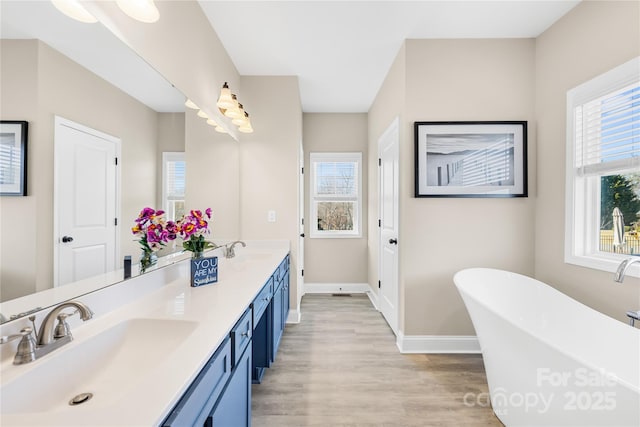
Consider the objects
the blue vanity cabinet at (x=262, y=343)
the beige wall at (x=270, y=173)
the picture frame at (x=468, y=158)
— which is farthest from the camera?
the beige wall at (x=270, y=173)

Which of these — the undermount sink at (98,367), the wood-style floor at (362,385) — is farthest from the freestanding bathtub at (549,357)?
the undermount sink at (98,367)

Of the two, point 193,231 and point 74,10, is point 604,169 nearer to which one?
point 193,231

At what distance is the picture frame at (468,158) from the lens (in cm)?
242

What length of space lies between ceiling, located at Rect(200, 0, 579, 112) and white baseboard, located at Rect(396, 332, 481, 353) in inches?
103

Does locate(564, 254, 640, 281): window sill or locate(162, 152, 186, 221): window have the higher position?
locate(162, 152, 186, 221): window

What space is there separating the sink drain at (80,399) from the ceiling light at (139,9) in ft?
4.79

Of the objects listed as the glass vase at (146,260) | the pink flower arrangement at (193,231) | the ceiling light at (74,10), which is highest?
the ceiling light at (74,10)

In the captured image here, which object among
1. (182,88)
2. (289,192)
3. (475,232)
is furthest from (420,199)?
(182,88)

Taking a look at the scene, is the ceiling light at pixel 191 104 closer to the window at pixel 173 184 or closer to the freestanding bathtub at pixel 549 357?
the window at pixel 173 184

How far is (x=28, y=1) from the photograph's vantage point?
0.81m

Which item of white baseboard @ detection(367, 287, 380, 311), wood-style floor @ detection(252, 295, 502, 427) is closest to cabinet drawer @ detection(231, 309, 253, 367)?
wood-style floor @ detection(252, 295, 502, 427)

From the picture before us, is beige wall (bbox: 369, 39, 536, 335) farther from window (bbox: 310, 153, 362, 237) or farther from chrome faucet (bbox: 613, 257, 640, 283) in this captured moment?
window (bbox: 310, 153, 362, 237)

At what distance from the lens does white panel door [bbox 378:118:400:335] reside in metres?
2.73

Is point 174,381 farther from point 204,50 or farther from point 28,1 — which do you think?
point 204,50
